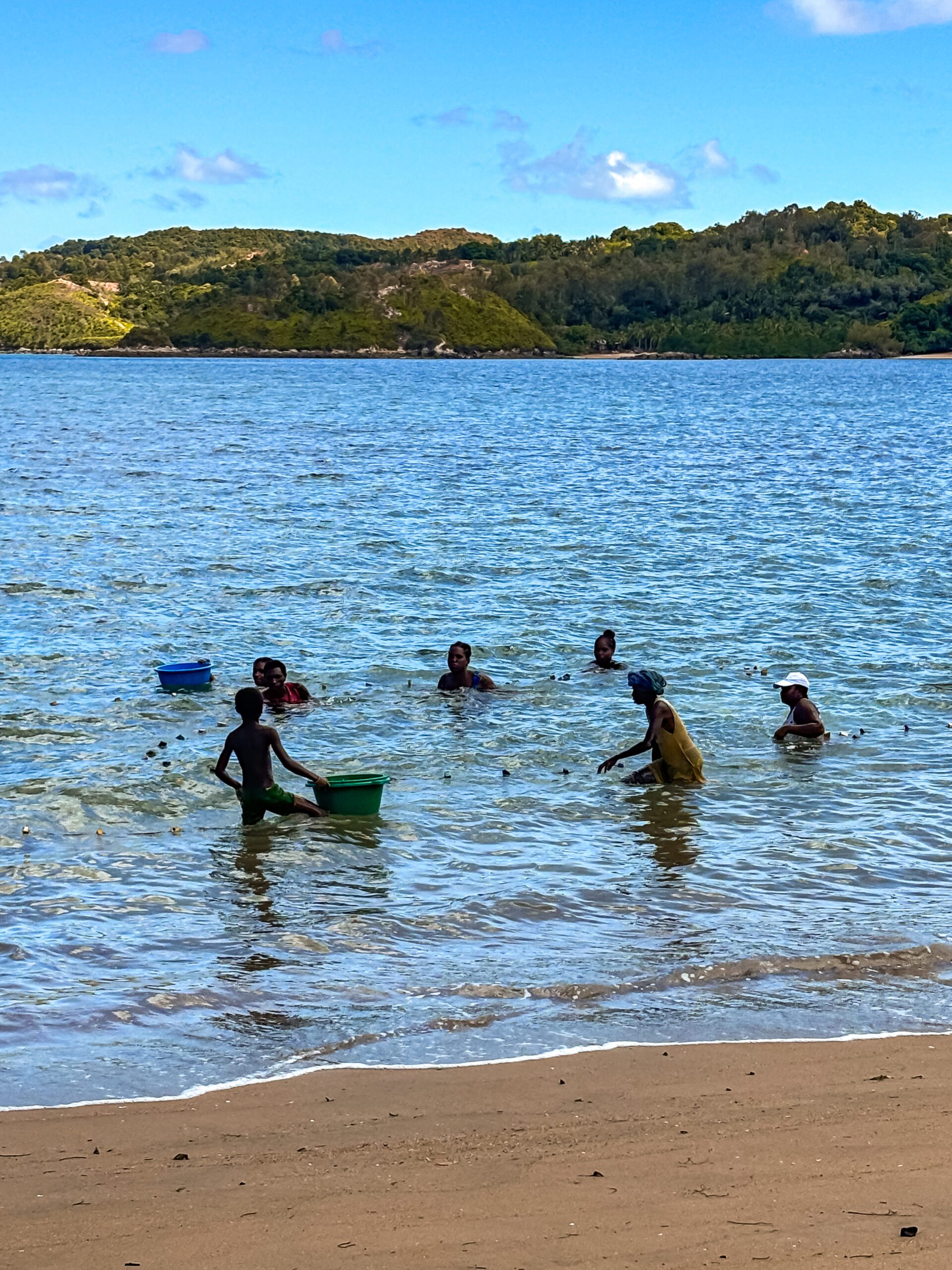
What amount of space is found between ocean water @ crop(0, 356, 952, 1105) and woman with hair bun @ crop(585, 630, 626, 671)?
190 millimetres

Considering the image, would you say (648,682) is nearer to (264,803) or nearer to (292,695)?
(264,803)

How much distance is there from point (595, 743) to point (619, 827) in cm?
313

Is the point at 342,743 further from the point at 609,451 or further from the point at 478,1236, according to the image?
the point at 609,451

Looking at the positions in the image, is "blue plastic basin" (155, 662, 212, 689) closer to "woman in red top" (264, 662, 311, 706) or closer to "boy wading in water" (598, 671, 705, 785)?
"woman in red top" (264, 662, 311, 706)

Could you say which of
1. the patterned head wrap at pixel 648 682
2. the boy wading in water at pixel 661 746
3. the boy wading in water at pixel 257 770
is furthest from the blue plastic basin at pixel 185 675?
the patterned head wrap at pixel 648 682

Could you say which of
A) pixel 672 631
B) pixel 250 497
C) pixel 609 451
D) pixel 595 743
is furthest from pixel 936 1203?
pixel 609 451

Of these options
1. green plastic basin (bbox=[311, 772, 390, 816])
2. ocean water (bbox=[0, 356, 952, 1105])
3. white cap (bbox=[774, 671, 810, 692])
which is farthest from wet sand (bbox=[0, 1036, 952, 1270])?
white cap (bbox=[774, 671, 810, 692])

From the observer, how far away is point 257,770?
1245 cm

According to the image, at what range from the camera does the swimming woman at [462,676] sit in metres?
17.4

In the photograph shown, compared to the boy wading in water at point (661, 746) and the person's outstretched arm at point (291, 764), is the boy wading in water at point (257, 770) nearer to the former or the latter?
the person's outstretched arm at point (291, 764)

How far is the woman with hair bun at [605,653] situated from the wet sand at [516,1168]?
A: 1163 cm

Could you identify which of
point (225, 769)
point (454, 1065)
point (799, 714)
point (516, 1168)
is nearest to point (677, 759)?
point (799, 714)

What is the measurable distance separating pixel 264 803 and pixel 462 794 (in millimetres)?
2068

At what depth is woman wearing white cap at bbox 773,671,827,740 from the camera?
15.0m
